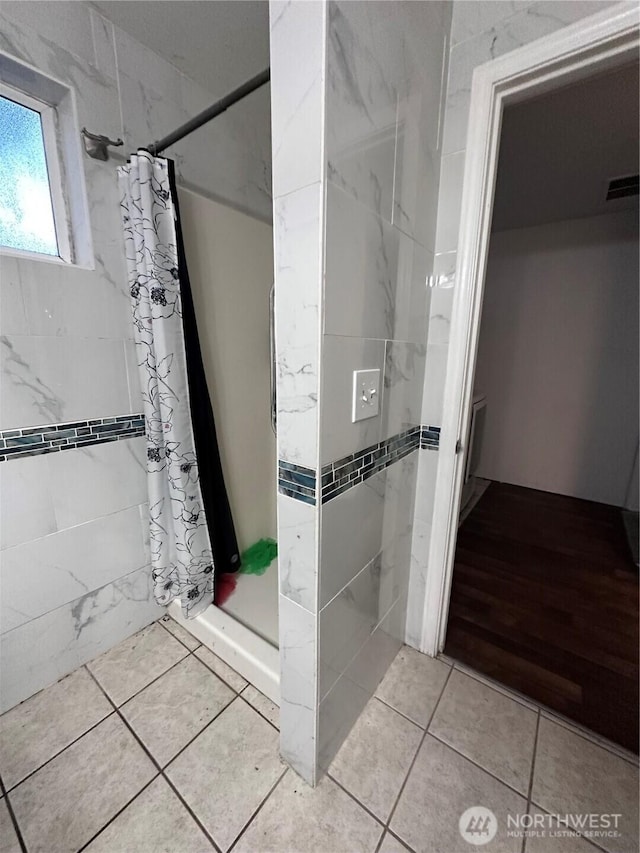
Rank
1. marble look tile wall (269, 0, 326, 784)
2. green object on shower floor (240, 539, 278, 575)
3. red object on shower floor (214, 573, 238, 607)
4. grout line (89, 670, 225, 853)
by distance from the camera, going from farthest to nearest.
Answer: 1. green object on shower floor (240, 539, 278, 575)
2. red object on shower floor (214, 573, 238, 607)
3. grout line (89, 670, 225, 853)
4. marble look tile wall (269, 0, 326, 784)

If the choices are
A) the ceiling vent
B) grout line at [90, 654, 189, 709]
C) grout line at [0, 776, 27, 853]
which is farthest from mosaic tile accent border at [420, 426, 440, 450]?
the ceiling vent

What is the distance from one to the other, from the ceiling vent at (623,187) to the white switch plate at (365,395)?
7.96 ft

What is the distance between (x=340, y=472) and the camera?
852 millimetres

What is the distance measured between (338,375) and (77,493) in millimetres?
1120

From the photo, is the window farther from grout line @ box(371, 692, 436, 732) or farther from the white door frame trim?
grout line @ box(371, 692, 436, 732)

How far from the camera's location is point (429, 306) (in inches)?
46.6

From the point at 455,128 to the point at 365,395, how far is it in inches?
36.5

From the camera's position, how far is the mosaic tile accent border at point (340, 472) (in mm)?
798

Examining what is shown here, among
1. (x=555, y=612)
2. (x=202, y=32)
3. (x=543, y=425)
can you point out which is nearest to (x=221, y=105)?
(x=202, y=32)

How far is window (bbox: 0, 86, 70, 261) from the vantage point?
3.69ft

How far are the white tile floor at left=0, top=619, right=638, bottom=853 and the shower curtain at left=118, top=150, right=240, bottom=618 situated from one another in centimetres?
41

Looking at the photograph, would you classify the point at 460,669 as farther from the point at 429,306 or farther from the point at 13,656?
the point at 13,656

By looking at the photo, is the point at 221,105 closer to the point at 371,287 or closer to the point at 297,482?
the point at 371,287

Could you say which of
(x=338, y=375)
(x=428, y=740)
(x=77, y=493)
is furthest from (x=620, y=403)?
(x=77, y=493)
